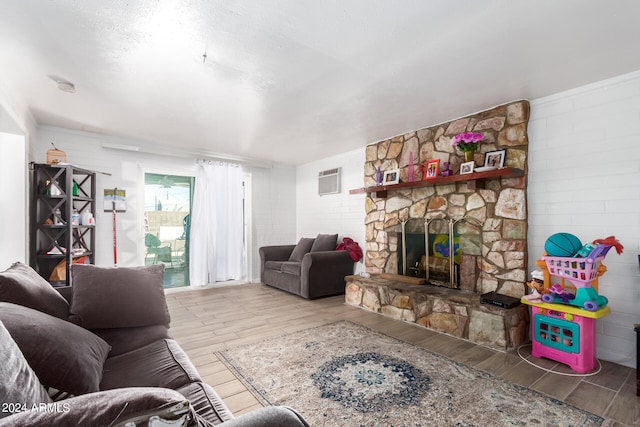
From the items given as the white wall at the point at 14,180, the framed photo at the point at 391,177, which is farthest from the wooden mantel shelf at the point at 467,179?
the white wall at the point at 14,180

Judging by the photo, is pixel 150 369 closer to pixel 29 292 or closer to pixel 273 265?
pixel 29 292

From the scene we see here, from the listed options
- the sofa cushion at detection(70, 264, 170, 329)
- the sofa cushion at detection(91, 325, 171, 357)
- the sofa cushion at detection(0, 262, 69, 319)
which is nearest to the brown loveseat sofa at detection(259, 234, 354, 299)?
the sofa cushion at detection(70, 264, 170, 329)

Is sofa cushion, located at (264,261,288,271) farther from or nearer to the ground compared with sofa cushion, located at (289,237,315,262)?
nearer to the ground

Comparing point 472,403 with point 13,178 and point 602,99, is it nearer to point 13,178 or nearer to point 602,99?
point 602,99

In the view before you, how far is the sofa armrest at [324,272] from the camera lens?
440 centimetres

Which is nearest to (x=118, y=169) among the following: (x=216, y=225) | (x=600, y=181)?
(x=216, y=225)

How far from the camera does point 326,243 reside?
5090 mm

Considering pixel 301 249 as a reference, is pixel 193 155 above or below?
above

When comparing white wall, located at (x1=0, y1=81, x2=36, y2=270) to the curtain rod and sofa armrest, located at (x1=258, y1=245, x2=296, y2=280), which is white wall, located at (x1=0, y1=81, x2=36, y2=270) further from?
sofa armrest, located at (x1=258, y1=245, x2=296, y2=280)

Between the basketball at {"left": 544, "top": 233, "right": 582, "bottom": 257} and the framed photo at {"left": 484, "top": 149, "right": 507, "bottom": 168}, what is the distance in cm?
91

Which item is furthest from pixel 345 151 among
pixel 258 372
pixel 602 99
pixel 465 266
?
pixel 258 372

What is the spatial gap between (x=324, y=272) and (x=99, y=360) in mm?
3329

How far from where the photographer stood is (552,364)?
96.1 inches

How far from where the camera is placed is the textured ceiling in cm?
175
